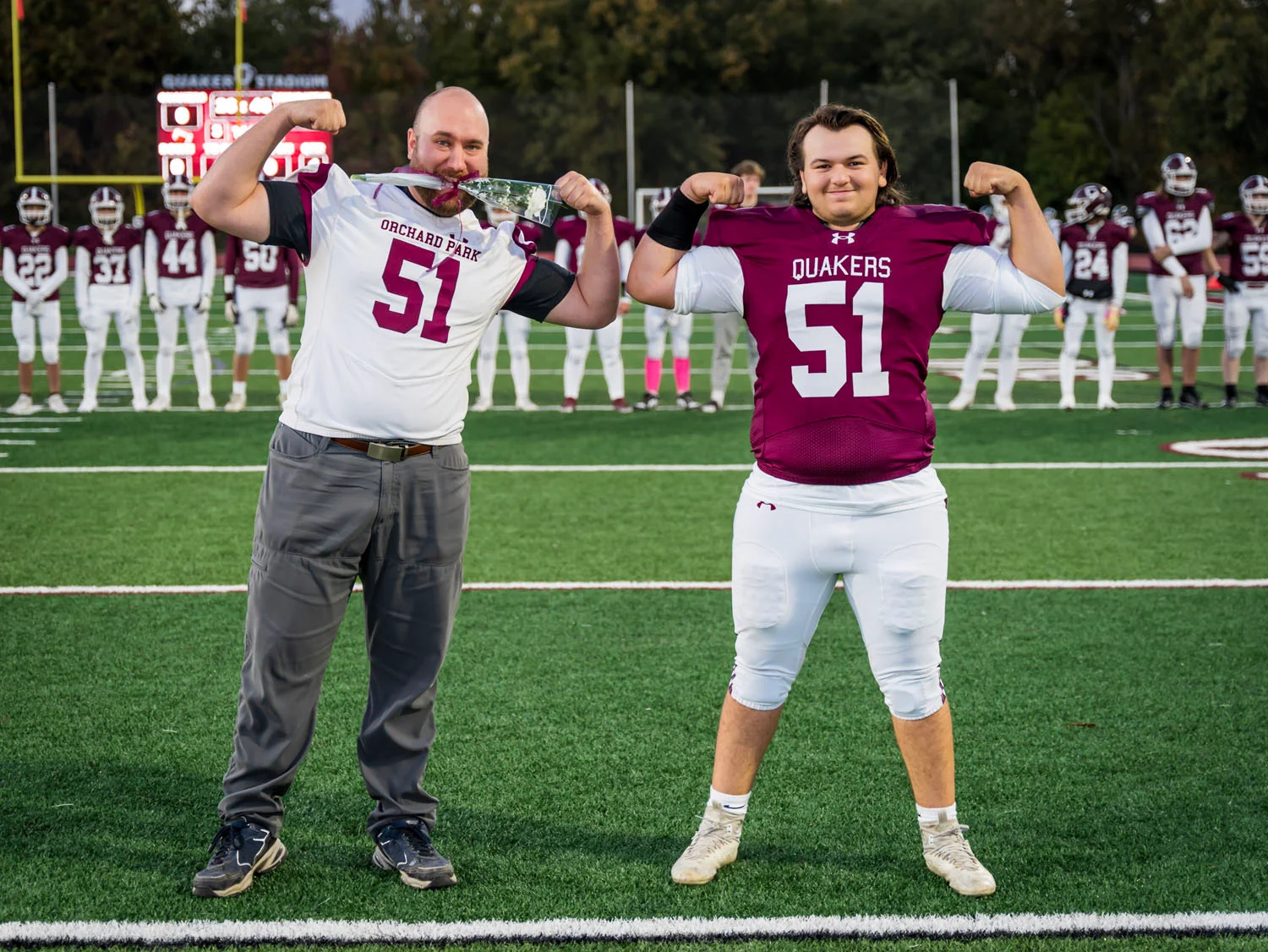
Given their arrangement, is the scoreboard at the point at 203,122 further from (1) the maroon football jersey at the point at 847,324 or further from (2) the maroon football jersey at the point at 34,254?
(1) the maroon football jersey at the point at 847,324

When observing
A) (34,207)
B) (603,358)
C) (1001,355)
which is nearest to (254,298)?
(34,207)

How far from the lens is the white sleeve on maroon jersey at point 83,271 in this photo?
12852 mm

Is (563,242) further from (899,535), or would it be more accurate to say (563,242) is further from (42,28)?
(42,28)

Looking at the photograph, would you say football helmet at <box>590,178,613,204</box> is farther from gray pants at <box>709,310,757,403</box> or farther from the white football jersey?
gray pants at <box>709,310,757,403</box>

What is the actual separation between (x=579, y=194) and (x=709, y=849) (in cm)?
156

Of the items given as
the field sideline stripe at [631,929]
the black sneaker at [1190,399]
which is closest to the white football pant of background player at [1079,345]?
the black sneaker at [1190,399]

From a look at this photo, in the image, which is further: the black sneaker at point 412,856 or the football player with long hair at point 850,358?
the black sneaker at point 412,856

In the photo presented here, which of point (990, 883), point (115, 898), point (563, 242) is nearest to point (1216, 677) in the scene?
point (990, 883)

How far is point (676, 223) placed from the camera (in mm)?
3375

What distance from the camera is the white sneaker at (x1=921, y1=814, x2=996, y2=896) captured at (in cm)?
337

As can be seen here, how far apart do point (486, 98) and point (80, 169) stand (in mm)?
10827

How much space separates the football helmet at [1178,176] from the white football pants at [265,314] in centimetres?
785

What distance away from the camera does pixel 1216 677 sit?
16.6 feet

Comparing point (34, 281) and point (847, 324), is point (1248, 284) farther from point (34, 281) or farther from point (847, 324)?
point (847, 324)
